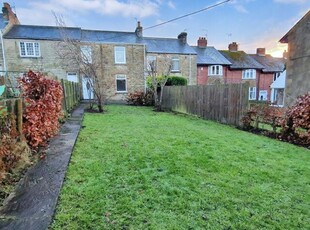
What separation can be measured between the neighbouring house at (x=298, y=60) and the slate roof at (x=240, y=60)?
15.8 m

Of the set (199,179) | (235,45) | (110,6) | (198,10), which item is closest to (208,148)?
(199,179)

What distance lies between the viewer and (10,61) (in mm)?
17922

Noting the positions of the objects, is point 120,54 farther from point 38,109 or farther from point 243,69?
point 38,109

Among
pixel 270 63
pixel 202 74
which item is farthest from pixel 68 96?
pixel 270 63

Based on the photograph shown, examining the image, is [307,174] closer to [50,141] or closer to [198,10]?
[50,141]

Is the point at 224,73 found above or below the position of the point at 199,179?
above

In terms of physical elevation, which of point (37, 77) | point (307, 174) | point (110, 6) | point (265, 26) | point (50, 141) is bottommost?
point (307, 174)

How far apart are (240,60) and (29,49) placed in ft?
78.6

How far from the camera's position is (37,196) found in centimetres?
241

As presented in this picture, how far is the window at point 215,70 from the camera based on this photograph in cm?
2541

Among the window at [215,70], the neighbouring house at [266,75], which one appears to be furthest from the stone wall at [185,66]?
the neighbouring house at [266,75]

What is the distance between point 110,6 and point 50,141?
12.0 m

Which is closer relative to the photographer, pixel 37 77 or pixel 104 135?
pixel 37 77

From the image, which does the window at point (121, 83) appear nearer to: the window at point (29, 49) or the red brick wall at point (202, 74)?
the window at point (29, 49)
